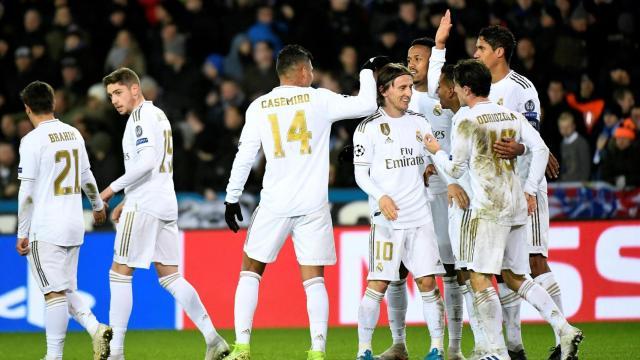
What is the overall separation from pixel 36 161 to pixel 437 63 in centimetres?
316

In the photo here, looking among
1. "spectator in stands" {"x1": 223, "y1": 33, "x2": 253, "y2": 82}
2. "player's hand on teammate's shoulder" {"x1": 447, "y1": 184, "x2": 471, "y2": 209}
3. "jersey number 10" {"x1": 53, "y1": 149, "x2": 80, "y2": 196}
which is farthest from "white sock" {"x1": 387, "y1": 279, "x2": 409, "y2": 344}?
"spectator in stands" {"x1": 223, "y1": 33, "x2": 253, "y2": 82}

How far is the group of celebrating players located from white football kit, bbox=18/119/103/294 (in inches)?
0.4

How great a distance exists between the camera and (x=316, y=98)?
8609 mm

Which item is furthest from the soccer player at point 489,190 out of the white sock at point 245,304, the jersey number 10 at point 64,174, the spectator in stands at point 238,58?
the spectator in stands at point 238,58

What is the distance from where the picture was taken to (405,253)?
8.77m

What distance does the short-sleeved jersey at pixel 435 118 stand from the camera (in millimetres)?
9391

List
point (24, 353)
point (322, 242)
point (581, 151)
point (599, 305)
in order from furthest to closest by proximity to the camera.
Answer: point (581, 151) → point (599, 305) → point (24, 353) → point (322, 242)

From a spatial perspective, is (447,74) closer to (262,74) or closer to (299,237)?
(299,237)

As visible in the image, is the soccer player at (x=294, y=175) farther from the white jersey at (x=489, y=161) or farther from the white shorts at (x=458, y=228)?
the white shorts at (x=458, y=228)

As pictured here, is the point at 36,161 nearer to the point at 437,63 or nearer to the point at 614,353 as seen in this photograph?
the point at 437,63

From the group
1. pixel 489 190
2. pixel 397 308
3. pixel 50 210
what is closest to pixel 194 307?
pixel 50 210

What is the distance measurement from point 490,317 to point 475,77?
1.68m

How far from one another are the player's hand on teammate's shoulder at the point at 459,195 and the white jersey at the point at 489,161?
186 millimetres

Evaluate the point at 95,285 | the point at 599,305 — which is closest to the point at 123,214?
the point at 95,285
